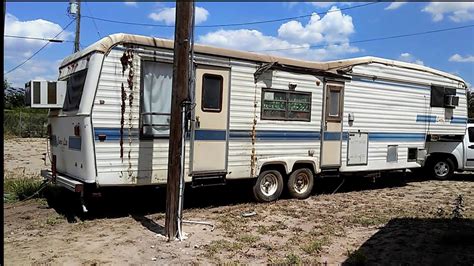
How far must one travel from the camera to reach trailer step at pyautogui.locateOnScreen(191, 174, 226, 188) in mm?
8633

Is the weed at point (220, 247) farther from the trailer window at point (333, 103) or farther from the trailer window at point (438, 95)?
the trailer window at point (438, 95)

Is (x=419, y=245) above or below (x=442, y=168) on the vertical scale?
below

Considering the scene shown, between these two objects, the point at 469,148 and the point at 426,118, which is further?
the point at 469,148

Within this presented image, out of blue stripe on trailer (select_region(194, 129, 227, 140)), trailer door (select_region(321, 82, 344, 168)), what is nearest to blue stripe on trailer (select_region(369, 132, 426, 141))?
trailer door (select_region(321, 82, 344, 168))

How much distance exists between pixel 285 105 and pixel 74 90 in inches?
163

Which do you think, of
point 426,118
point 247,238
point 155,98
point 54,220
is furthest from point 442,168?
point 54,220

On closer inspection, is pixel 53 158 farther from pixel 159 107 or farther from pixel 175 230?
pixel 175 230

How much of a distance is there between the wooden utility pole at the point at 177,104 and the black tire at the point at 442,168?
10.7 meters

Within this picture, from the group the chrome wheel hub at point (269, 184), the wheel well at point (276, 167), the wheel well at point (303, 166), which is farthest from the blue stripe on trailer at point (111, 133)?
the wheel well at point (303, 166)

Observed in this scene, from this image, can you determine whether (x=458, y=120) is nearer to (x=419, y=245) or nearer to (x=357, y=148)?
(x=357, y=148)

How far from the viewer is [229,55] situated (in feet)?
29.3

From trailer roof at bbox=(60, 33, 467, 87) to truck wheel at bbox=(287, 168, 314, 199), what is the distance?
2283mm

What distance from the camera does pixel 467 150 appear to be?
14.7m

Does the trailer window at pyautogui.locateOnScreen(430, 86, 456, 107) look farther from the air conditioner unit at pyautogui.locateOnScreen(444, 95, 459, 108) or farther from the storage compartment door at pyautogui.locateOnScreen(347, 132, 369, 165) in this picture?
the storage compartment door at pyautogui.locateOnScreen(347, 132, 369, 165)
